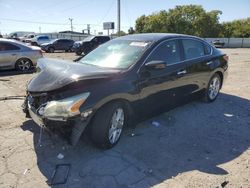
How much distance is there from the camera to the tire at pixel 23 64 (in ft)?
38.7

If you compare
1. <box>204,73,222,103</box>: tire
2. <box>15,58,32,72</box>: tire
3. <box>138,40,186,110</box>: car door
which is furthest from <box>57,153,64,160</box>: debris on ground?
<box>15,58,32,72</box>: tire

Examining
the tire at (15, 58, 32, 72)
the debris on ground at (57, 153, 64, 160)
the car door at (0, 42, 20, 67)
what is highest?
the car door at (0, 42, 20, 67)

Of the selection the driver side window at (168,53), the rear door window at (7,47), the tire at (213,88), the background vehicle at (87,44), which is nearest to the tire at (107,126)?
the driver side window at (168,53)

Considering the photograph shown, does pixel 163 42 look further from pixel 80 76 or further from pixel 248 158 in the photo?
pixel 248 158

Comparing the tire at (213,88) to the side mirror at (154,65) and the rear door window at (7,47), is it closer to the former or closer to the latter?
the side mirror at (154,65)

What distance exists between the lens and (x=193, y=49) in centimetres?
634

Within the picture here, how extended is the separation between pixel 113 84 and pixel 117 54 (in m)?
1.05

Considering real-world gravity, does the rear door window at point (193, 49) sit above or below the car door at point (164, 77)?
above

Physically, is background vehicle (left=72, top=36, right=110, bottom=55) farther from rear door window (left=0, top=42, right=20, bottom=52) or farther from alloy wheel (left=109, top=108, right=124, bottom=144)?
alloy wheel (left=109, top=108, right=124, bottom=144)

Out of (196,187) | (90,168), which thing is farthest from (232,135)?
(90,168)

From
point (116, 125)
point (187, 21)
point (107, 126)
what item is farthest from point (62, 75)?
point (187, 21)

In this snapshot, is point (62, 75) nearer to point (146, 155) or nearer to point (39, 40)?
point (146, 155)

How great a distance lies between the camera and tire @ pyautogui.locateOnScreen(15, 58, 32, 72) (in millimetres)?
11781

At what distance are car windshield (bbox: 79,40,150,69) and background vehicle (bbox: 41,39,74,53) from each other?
24259 mm
